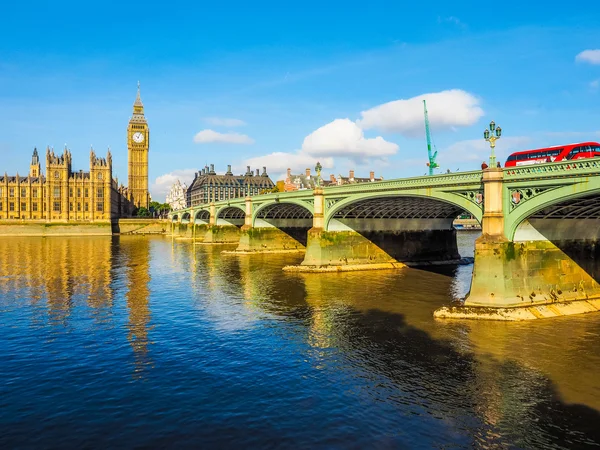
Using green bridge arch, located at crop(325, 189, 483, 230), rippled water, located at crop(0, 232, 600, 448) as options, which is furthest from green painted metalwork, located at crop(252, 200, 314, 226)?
rippled water, located at crop(0, 232, 600, 448)

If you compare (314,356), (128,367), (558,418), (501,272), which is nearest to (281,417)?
(314,356)

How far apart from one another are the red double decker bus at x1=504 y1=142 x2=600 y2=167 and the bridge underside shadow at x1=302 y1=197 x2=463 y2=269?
7.16 meters

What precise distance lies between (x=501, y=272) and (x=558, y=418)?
488 inches

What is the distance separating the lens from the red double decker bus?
32.2 metres

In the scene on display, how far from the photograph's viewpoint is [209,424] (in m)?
12.8

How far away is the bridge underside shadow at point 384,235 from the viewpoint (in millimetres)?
45750

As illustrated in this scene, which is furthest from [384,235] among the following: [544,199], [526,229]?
[544,199]

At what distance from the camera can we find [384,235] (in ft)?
162

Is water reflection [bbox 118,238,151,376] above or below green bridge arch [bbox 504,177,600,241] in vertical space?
below

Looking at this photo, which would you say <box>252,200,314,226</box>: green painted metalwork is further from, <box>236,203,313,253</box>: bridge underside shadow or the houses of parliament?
the houses of parliament

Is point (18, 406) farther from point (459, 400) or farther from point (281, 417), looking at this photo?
point (459, 400)

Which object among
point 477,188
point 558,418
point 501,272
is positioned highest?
point 477,188

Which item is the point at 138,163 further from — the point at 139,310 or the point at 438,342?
the point at 438,342

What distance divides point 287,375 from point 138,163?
180m
